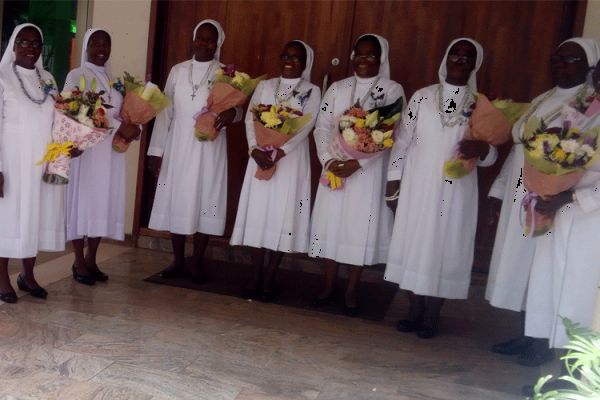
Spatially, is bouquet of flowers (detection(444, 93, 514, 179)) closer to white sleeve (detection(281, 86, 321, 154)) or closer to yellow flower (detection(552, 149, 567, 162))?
yellow flower (detection(552, 149, 567, 162))

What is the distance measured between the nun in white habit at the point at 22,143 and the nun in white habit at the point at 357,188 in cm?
179

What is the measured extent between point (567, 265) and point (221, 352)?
74.2 inches

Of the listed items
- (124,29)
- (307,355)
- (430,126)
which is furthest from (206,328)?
(124,29)

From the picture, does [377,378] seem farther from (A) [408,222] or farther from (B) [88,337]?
(B) [88,337]

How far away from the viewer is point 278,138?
4.21 meters

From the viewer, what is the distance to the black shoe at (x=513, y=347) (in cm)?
382

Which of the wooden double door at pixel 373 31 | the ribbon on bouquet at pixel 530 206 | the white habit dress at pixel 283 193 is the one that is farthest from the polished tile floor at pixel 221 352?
the wooden double door at pixel 373 31

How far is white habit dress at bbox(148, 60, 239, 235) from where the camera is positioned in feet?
15.4

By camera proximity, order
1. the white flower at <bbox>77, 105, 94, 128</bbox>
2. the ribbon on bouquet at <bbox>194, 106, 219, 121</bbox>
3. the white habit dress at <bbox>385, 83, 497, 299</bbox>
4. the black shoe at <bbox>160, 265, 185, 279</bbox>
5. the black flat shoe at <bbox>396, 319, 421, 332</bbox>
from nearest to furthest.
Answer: the white flower at <bbox>77, 105, 94, 128</bbox> → the white habit dress at <bbox>385, 83, 497, 299</bbox> → the black flat shoe at <bbox>396, 319, 421, 332</bbox> → the ribbon on bouquet at <bbox>194, 106, 219, 121</bbox> → the black shoe at <bbox>160, 265, 185, 279</bbox>

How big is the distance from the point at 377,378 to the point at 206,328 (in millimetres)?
1100

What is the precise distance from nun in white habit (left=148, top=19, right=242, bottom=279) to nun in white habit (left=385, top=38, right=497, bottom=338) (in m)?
1.38

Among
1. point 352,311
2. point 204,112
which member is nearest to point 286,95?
point 204,112

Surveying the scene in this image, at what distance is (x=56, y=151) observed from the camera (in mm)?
3895

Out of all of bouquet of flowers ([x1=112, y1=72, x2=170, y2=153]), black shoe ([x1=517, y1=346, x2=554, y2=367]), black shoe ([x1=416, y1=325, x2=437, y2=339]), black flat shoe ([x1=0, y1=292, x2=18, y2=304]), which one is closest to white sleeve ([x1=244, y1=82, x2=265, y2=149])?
bouquet of flowers ([x1=112, y1=72, x2=170, y2=153])
